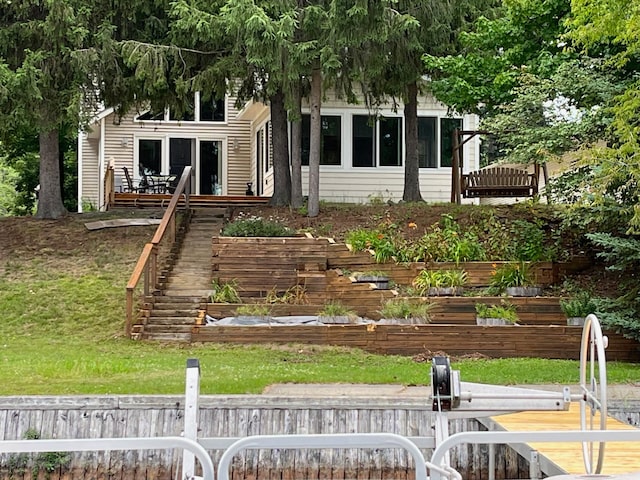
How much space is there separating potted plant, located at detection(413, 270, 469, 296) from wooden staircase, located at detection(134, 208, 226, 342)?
3541mm

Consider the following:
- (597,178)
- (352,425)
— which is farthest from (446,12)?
(352,425)

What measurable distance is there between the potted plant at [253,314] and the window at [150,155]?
15609 millimetres

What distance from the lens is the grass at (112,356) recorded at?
936 centimetres

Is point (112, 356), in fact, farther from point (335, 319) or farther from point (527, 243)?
point (527, 243)

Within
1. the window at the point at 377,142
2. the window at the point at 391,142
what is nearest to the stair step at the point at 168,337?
the window at the point at 377,142

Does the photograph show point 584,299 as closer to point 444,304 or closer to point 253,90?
point 444,304

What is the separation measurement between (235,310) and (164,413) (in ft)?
18.3

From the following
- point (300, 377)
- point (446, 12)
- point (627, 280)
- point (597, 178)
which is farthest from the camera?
point (446, 12)

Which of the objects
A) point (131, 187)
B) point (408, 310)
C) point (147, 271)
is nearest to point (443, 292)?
point (408, 310)

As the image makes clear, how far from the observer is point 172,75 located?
18.2 m

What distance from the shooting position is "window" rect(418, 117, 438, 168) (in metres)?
23.0

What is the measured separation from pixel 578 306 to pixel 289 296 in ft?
15.0

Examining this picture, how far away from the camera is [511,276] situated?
13.7 meters

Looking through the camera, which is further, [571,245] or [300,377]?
[571,245]
